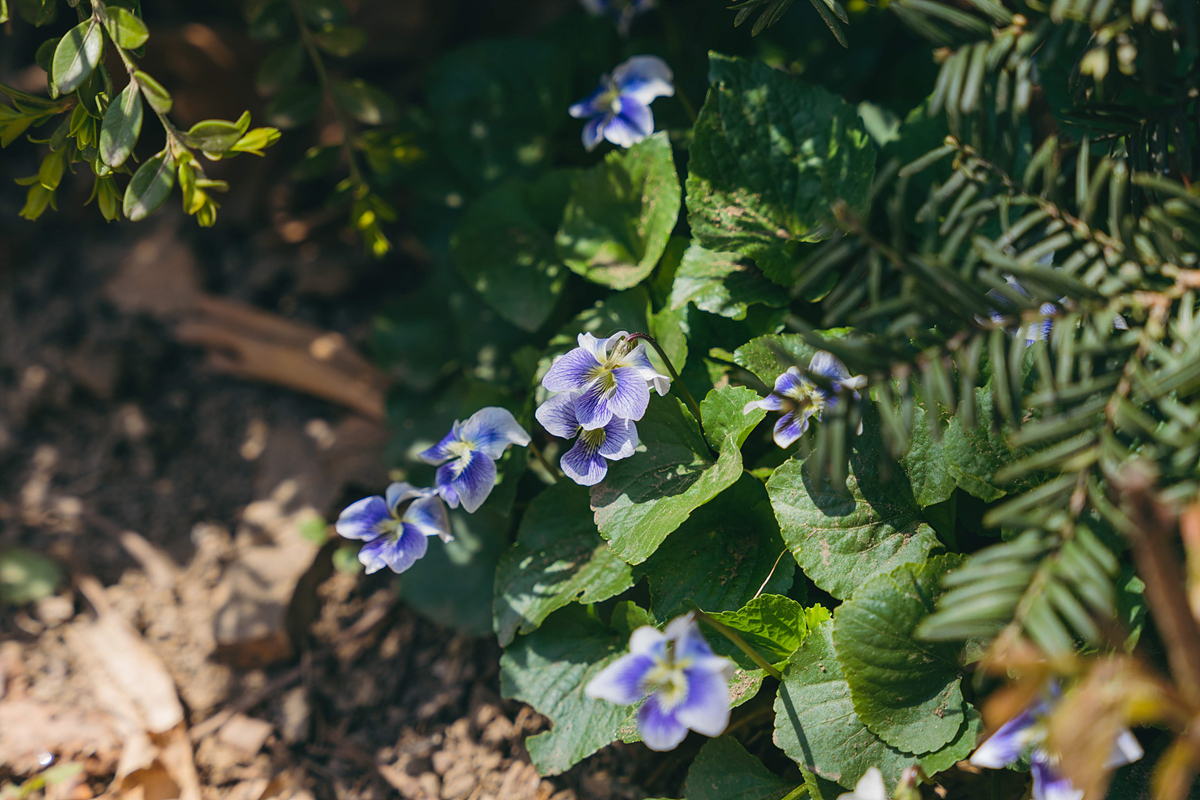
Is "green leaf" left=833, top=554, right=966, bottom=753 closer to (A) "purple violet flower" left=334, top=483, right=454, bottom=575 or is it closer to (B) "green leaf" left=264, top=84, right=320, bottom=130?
(A) "purple violet flower" left=334, top=483, right=454, bottom=575

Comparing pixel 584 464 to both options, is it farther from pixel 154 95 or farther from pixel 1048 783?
pixel 154 95

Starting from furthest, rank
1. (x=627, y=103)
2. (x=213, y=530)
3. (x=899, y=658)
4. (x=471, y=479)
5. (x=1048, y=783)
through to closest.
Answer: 1. (x=213, y=530)
2. (x=627, y=103)
3. (x=471, y=479)
4. (x=899, y=658)
5. (x=1048, y=783)

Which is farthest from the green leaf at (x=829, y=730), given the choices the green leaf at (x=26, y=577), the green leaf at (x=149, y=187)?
the green leaf at (x=26, y=577)

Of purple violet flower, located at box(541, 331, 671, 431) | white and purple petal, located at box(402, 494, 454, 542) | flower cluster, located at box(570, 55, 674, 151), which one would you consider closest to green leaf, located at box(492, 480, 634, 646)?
white and purple petal, located at box(402, 494, 454, 542)

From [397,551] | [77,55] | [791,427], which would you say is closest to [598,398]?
[791,427]

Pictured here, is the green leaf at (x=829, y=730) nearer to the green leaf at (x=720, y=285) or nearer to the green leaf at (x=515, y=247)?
the green leaf at (x=720, y=285)

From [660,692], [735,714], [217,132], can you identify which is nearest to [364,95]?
[217,132]
